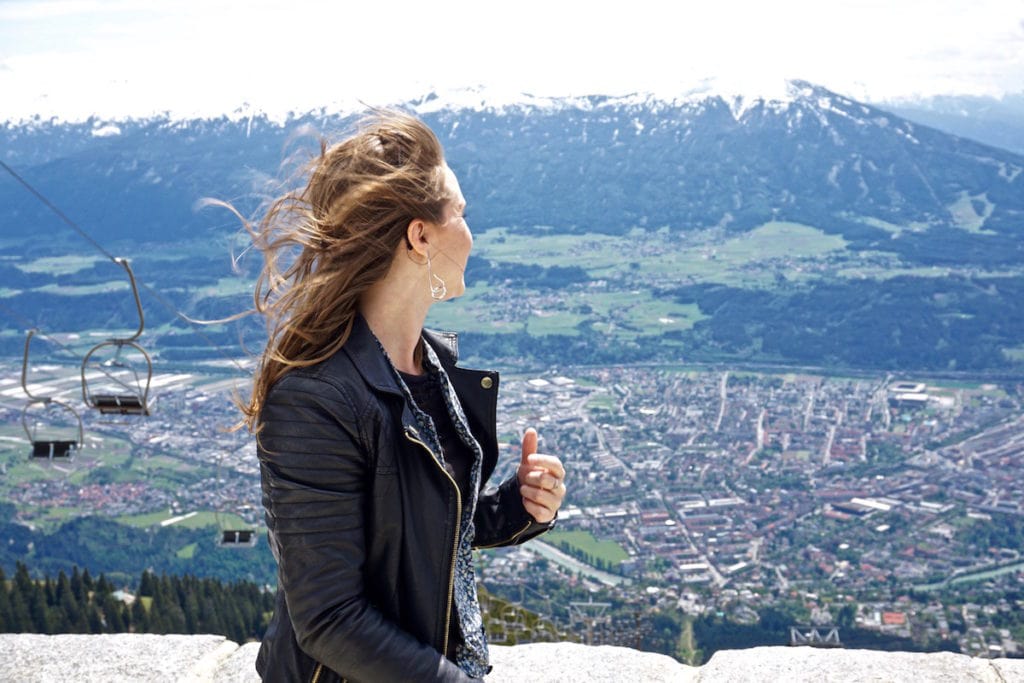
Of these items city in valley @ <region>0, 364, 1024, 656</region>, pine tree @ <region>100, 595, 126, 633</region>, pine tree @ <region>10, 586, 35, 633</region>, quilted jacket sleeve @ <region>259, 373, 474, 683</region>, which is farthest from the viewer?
city in valley @ <region>0, 364, 1024, 656</region>

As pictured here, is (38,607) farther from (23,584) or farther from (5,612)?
(5,612)

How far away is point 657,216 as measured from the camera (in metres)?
87.8

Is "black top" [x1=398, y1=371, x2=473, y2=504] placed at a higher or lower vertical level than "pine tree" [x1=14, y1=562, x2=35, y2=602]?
higher

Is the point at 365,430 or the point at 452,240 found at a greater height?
the point at 452,240

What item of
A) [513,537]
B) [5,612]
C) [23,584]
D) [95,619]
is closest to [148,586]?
[23,584]

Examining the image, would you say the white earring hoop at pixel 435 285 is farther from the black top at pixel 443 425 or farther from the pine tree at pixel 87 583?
the pine tree at pixel 87 583

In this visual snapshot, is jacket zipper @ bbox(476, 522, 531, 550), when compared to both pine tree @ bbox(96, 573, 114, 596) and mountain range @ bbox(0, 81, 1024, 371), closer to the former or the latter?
pine tree @ bbox(96, 573, 114, 596)

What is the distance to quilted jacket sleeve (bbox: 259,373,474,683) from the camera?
4.89ft

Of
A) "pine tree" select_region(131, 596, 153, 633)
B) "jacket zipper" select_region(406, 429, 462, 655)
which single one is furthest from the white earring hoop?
"pine tree" select_region(131, 596, 153, 633)

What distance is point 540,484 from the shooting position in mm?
1968

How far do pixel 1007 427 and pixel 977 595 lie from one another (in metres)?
17.5

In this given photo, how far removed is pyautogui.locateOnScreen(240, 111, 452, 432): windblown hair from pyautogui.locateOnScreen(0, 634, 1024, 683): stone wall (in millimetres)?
1404

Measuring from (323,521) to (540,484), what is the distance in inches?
22.6

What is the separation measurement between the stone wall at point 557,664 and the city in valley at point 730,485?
19481mm
